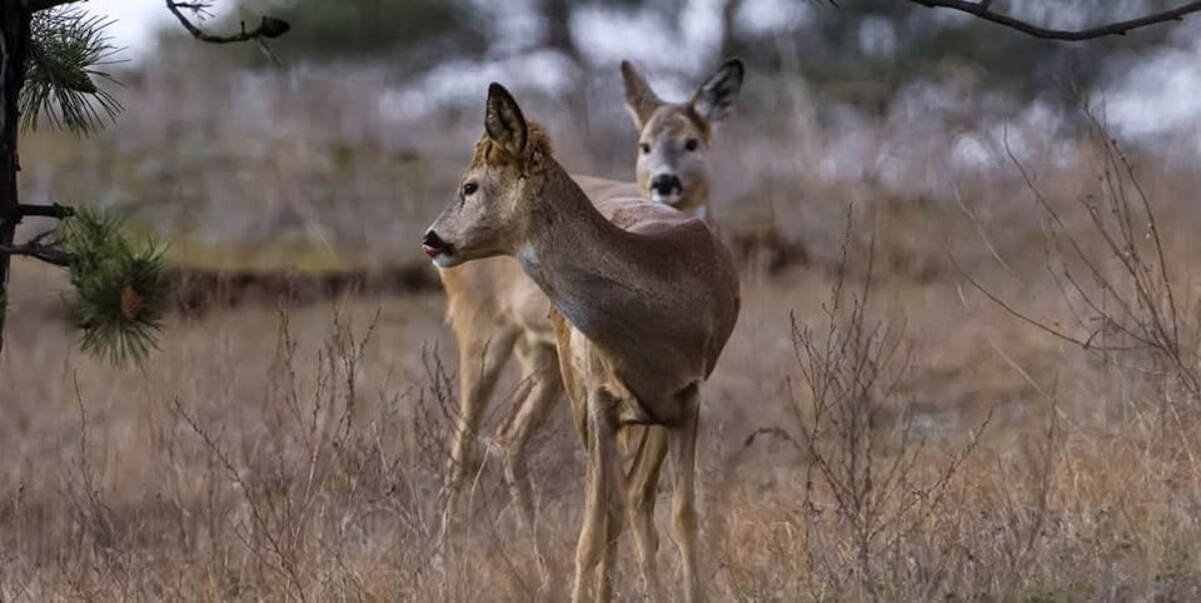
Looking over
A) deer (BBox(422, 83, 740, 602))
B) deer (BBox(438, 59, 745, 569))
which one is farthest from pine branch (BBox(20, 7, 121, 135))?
deer (BBox(438, 59, 745, 569))

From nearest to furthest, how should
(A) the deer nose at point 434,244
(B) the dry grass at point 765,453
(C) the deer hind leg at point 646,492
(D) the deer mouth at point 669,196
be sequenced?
(B) the dry grass at point 765,453, (A) the deer nose at point 434,244, (C) the deer hind leg at point 646,492, (D) the deer mouth at point 669,196

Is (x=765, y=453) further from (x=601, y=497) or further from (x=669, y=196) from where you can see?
(x=601, y=497)

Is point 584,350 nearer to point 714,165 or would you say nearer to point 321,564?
point 321,564

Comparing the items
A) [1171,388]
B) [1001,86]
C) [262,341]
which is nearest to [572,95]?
[1001,86]

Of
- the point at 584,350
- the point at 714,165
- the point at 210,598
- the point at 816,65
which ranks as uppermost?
the point at 816,65

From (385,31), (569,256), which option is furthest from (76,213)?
(385,31)

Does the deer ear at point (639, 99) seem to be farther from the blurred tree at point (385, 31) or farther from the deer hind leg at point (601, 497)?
the blurred tree at point (385, 31)

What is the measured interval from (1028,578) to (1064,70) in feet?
66.9

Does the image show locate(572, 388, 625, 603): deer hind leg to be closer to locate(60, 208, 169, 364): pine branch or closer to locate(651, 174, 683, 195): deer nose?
locate(60, 208, 169, 364): pine branch

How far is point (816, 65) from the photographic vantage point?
86.8ft

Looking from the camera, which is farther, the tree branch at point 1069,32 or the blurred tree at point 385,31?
the blurred tree at point 385,31

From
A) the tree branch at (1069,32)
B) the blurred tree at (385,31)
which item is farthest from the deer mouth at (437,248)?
the blurred tree at (385,31)

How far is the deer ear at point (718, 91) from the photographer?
1259 centimetres

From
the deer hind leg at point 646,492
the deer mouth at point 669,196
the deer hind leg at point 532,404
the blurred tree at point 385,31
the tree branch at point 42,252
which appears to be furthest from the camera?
the blurred tree at point 385,31
